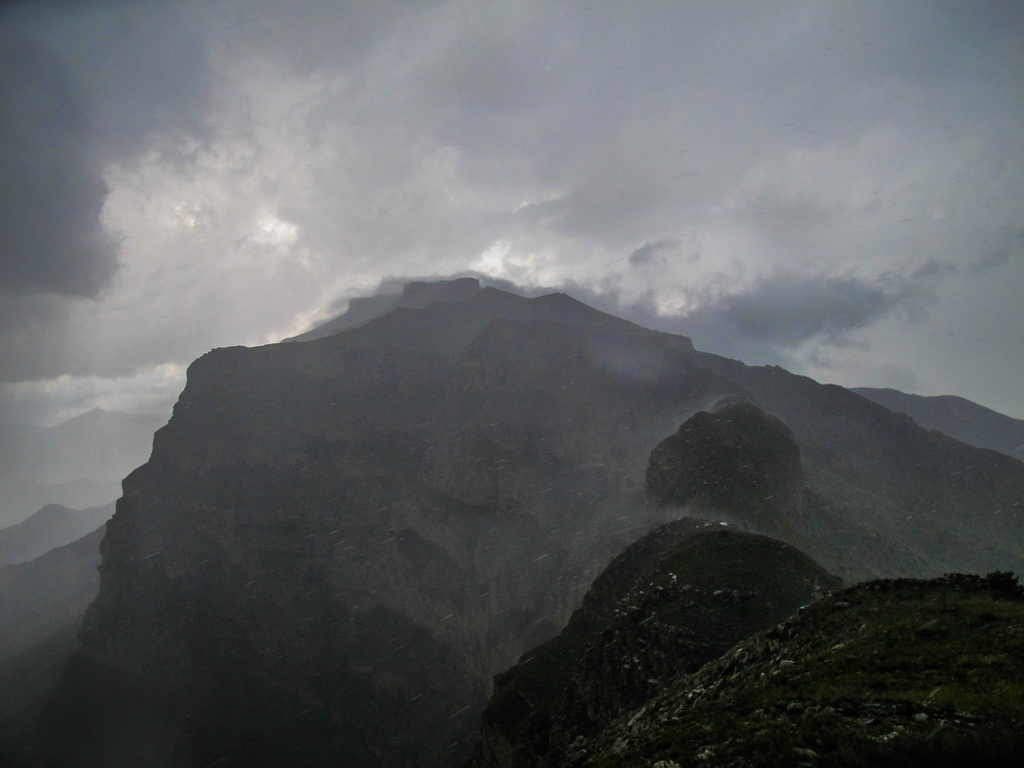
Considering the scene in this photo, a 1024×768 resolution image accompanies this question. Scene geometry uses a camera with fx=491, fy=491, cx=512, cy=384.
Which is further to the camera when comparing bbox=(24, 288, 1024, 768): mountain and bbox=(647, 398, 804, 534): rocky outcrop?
bbox=(24, 288, 1024, 768): mountain

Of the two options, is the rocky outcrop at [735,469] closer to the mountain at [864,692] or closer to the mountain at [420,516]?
the mountain at [420,516]

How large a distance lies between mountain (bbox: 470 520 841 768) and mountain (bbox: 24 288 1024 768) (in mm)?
32197

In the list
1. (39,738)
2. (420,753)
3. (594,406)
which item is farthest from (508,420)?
(39,738)

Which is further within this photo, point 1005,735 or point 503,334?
point 503,334

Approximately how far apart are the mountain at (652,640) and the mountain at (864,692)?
38.0 ft

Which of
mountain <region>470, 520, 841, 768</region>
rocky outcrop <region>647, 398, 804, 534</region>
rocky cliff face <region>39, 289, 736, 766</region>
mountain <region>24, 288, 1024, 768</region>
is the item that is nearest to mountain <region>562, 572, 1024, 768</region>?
mountain <region>470, 520, 841, 768</region>

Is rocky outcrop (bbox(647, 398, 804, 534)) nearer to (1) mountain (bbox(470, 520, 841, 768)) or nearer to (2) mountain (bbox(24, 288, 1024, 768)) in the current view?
(2) mountain (bbox(24, 288, 1024, 768))

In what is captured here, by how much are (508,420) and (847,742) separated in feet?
490

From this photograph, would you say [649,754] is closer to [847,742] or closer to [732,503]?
[847,742]

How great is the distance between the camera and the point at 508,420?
160 m

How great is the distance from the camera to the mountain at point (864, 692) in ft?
36.1

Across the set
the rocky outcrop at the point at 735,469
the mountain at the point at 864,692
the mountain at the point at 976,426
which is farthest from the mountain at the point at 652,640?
the mountain at the point at 976,426

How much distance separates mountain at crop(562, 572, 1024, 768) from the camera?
433 inches

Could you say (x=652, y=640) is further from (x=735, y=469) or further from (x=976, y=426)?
(x=976, y=426)
